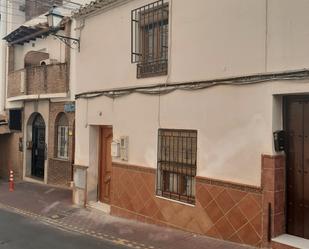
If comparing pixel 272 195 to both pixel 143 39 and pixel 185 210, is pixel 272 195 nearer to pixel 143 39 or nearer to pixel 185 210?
pixel 185 210

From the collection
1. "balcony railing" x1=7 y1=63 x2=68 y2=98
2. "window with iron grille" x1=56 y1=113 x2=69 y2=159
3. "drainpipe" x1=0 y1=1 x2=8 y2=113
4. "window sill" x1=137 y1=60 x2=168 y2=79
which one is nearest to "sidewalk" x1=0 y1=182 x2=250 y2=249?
"window with iron grille" x1=56 y1=113 x2=69 y2=159

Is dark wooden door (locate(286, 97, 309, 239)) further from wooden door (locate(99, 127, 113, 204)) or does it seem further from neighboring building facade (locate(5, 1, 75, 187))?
neighboring building facade (locate(5, 1, 75, 187))

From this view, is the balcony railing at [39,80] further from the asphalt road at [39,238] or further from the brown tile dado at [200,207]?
the asphalt road at [39,238]

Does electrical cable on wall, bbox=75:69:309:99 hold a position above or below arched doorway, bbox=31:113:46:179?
above

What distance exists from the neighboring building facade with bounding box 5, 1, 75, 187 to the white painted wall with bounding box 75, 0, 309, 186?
5668 millimetres

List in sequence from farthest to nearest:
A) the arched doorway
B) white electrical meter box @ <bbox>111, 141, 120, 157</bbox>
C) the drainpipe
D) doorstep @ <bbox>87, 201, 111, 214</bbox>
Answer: the drainpipe → the arched doorway → doorstep @ <bbox>87, 201, 111, 214</bbox> → white electrical meter box @ <bbox>111, 141, 120, 157</bbox>

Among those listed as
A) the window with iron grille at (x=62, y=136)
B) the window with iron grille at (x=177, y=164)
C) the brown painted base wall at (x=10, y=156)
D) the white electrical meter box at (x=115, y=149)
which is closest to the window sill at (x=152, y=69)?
the window with iron grille at (x=177, y=164)

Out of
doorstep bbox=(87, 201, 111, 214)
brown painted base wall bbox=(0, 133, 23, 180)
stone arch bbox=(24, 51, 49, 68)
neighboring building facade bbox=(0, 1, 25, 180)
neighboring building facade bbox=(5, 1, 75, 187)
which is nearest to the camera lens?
doorstep bbox=(87, 201, 111, 214)

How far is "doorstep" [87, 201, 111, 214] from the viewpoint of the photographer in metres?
11.1

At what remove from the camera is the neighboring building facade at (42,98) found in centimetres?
1605

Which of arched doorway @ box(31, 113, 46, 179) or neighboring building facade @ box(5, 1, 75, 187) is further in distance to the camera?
arched doorway @ box(31, 113, 46, 179)

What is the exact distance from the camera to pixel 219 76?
313 inches

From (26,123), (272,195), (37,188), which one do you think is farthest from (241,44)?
(26,123)

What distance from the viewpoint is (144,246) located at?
8.03 metres
